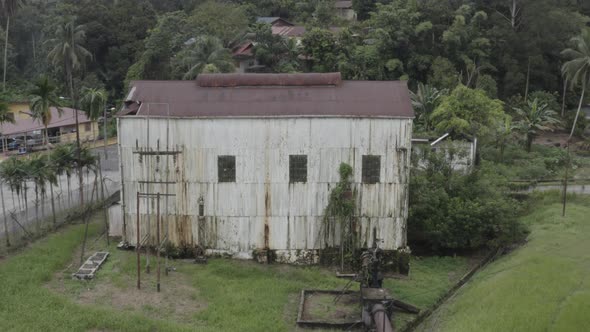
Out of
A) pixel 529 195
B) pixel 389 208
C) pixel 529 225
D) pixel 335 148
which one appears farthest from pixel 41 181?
pixel 529 195

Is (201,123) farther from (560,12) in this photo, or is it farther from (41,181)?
(560,12)

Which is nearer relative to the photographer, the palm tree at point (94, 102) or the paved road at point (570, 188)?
the paved road at point (570, 188)

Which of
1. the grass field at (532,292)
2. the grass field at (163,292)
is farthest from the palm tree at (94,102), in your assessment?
the grass field at (532,292)

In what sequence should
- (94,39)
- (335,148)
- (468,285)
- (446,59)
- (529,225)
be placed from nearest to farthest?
(468,285) → (335,148) → (529,225) → (446,59) → (94,39)

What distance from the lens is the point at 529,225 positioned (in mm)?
27953

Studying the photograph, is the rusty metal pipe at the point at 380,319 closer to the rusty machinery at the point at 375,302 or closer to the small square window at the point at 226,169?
the rusty machinery at the point at 375,302

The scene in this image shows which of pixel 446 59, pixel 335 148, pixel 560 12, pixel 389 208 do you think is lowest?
pixel 389 208

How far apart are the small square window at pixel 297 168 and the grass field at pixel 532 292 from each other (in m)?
7.48

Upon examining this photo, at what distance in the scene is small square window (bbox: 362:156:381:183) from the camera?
23531mm

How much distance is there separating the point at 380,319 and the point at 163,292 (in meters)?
7.88

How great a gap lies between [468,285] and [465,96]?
2037 centimetres

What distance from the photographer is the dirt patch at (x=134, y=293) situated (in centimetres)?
1897

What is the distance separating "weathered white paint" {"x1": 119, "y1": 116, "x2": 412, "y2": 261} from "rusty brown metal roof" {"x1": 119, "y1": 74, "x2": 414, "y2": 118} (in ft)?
1.38

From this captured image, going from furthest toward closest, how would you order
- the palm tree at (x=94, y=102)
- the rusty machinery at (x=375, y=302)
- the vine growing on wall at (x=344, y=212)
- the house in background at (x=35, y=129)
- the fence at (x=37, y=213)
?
the house in background at (x=35, y=129) → the palm tree at (x=94, y=102) → the fence at (x=37, y=213) → the vine growing on wall at (x=344, y=212) → the rusty machinery at (x=375, y=302)
